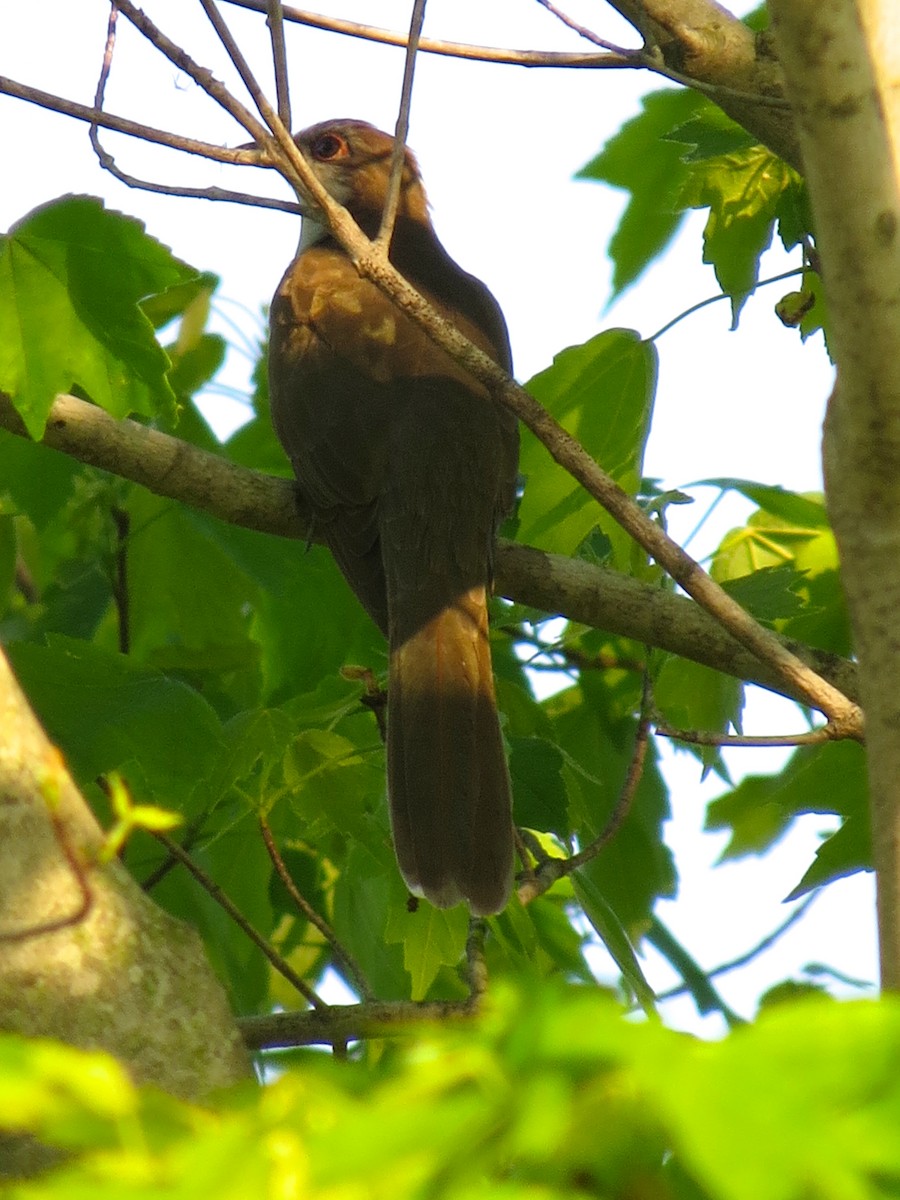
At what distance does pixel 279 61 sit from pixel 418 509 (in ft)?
6.16

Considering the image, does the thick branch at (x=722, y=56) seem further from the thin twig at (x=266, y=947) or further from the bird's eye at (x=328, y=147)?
the bird's eye at (x=328, y=147)

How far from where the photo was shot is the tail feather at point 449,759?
3.34 meters

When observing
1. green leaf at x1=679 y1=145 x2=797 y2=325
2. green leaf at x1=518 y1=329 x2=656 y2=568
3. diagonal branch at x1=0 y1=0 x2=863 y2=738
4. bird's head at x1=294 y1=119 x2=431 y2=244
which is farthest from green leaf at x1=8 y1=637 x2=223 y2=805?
bird's head at x1=294 y1=119 x2=431 y2=244

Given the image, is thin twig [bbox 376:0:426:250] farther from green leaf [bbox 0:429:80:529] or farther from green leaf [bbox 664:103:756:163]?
green leaf [bbox 0:429:80:529]

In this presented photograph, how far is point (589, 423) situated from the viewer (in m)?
3.28

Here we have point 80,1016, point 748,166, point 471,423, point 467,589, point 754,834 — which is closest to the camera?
point 80,1016

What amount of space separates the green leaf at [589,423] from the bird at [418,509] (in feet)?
0.64

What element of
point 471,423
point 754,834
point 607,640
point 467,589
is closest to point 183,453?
point 467,589

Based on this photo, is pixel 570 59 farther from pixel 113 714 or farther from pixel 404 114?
pixel 113 714

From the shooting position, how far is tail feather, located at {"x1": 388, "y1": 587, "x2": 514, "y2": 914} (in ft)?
11.0

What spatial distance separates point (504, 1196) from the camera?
32.7 inches

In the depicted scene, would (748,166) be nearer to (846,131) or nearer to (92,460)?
(92,460)

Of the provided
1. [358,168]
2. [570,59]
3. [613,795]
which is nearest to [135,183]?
[570,59]

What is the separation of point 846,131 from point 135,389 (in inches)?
70.6
